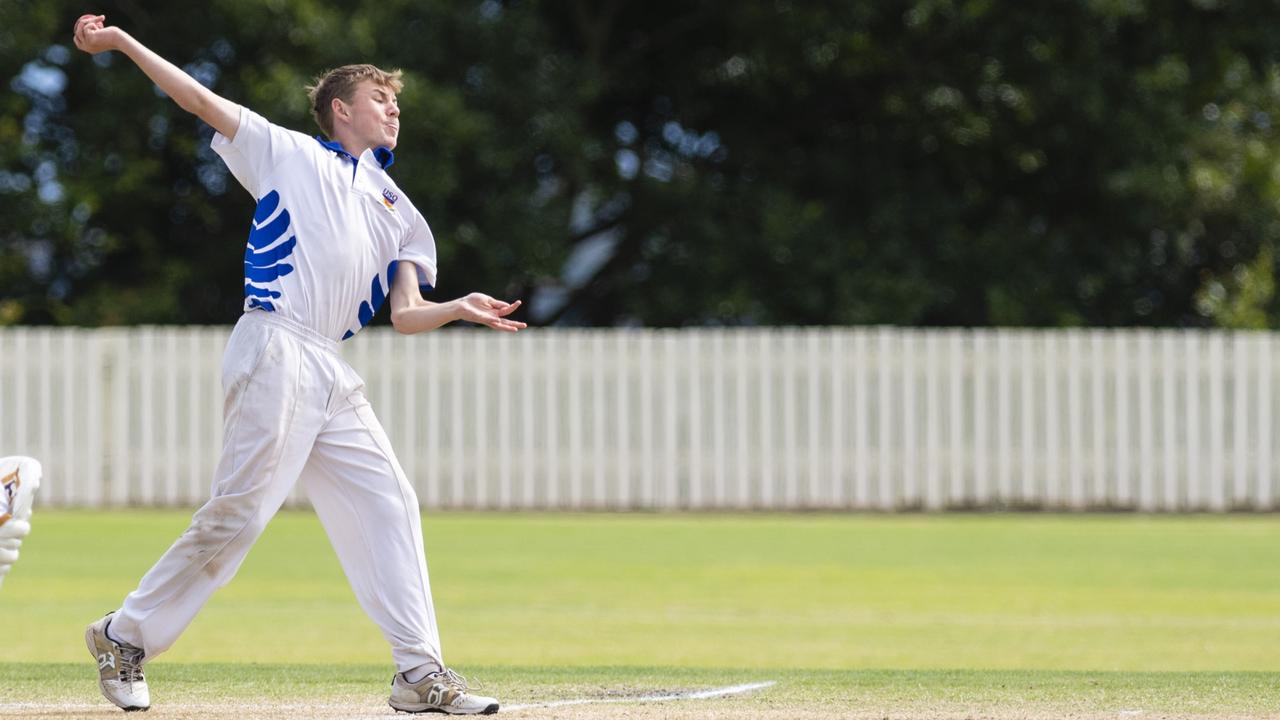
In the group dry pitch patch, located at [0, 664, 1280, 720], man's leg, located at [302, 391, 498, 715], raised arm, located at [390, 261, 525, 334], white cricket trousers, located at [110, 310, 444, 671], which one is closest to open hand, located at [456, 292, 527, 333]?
raised arm, located at [390, 261, 525, 334]

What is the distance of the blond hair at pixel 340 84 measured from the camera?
608 cm

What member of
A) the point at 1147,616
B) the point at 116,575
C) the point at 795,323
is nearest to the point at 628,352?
the point at 795,323

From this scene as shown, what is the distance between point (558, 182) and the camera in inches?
909

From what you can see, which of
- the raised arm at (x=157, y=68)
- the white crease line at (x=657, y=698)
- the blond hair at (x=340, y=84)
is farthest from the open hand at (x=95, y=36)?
the white crease line at (x=657, y=698)

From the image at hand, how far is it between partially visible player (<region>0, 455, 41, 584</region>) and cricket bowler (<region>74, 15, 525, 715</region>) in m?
0.84

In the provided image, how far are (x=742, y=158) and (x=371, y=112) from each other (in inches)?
716

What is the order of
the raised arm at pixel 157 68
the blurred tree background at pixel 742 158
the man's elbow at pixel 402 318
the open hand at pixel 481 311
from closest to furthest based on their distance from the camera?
1. the raised arm at pixel 157 68
2. the open hand at pixel 481 311
3. the man's elbow at pixel 402 318
4. the blurred tree background at pixel 742 158

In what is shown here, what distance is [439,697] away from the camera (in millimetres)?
5871

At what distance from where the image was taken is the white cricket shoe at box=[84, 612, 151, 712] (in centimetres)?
597

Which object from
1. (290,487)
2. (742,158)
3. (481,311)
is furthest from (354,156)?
(742,158)

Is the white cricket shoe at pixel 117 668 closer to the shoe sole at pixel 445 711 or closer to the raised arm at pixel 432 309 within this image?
the shoe sole at pixel 445 711

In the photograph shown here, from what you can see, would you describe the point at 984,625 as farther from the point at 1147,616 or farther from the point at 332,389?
the point at 332,389

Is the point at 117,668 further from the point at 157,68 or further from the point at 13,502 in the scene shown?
the point at 157,68

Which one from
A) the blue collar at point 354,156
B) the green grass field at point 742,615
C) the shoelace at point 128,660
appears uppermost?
the blue collar at point 354,156
